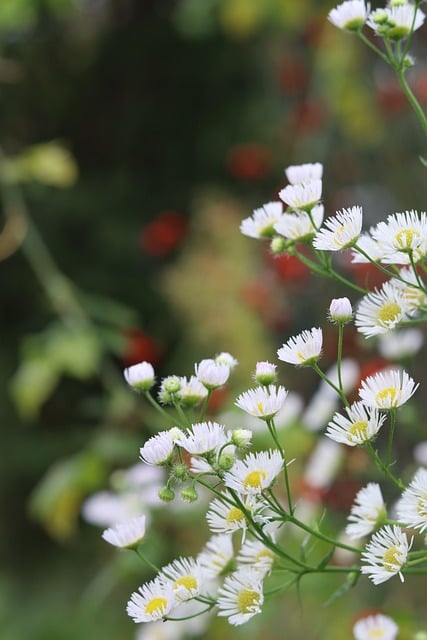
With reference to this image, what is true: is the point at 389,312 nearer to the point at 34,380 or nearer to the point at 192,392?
the point at 192,392

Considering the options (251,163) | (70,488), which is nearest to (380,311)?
(70,488)

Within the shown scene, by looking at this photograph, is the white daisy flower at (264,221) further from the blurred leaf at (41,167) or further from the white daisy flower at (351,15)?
the blurred leaf at (41,167)

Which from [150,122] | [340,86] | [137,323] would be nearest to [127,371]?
[340,86]

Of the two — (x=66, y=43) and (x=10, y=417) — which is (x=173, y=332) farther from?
(x=66, y=43)

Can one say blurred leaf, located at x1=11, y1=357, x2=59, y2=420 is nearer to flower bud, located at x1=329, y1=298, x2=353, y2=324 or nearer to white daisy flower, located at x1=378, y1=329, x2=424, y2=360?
white daisy flower, located at x1=378, y1=329, x2=424, y2=360

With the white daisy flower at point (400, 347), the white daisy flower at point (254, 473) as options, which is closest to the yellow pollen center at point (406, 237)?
the white daisy flower at point (254, 473)

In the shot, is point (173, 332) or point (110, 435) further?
point (173, 332)

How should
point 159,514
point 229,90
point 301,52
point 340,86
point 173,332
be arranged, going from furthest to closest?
1. point 229,90
2. point 173,332
3. point 301,52
4. point 340,86
5. point 159,514
